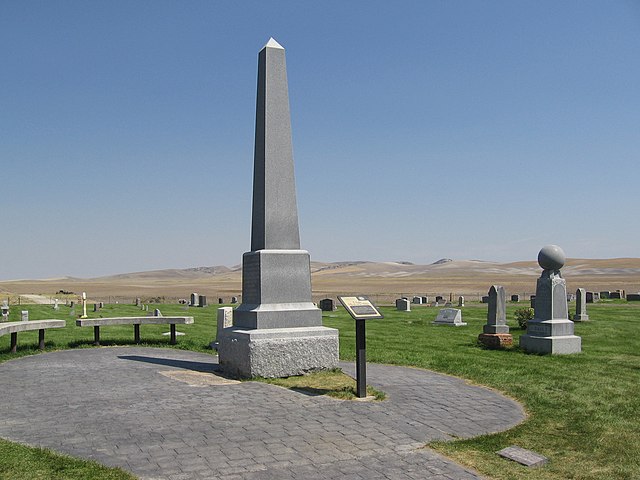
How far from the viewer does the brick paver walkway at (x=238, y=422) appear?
5430 mm

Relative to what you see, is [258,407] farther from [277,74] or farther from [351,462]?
[277,74]

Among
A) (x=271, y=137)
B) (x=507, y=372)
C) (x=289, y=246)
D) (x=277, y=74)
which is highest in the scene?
(x=277, y=74)

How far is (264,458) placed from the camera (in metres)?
5.59

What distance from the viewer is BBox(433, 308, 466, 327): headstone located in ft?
73.7

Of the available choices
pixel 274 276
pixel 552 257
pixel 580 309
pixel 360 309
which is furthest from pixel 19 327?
pixel 580 309

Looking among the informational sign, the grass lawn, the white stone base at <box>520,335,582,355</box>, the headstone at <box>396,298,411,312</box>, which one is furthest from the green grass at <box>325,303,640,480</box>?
the headstone at <box>396,298,411,312</box>

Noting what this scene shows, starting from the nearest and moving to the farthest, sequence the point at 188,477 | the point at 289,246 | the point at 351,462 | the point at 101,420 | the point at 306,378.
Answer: the point at 188,477
the point at 351,462
the point at 101,420
the point at 306,378
the point at 289,246

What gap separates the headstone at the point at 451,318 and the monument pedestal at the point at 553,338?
7964 mm

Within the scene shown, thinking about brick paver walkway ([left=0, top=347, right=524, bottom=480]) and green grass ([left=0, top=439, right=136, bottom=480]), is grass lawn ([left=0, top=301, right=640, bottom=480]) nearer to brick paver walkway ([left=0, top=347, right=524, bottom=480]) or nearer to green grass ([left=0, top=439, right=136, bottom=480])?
green grass ([left=0, top=439, right=136, bottom=480])

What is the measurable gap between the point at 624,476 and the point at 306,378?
205 inches

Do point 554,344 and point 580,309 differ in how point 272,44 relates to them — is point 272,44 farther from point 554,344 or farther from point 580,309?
point 580,309

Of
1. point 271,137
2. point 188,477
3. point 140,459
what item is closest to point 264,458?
point 188,477

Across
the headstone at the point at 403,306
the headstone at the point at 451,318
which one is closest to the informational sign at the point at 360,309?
the headstone at the point at 451,318

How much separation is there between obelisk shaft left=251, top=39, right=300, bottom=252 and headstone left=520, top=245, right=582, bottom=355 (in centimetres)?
715
